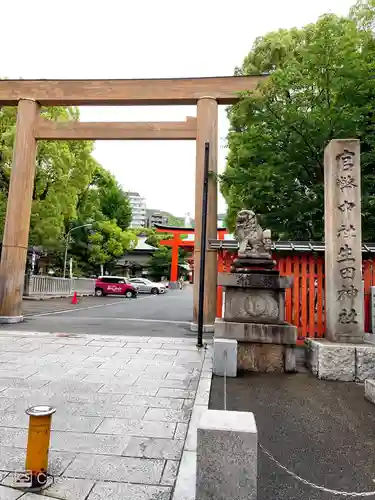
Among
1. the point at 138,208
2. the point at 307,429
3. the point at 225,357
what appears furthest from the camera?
the point at 138,208

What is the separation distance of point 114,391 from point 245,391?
6.46 ft

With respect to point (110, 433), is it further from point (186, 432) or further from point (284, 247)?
point (284, 247)

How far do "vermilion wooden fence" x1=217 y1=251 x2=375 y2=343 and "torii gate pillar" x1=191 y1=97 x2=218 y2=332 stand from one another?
7.43ft

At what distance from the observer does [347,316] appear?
20.6ft

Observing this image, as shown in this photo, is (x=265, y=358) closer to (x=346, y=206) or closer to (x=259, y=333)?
(x=259, y=333)

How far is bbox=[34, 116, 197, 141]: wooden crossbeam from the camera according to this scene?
11.4 m

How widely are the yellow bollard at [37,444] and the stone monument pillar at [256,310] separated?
4.31 meters

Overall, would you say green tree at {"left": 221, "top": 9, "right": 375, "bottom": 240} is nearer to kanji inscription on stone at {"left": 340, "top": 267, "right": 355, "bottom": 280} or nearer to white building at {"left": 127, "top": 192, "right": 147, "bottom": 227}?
kanji inscription on stone at {"left": 340, "top": 267, "right": 355, "bottom": 280}

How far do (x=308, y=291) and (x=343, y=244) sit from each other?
2.63 metres

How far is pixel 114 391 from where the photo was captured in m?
4.96

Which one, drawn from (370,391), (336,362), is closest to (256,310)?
(336,362)

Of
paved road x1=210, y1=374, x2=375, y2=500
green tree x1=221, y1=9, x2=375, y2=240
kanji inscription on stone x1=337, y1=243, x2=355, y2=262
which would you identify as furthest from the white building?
paved road x1=210, y1=374, x2=375, y2=500

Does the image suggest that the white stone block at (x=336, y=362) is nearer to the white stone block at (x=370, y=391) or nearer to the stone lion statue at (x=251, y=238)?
the white stone block at (x=370, y=391)

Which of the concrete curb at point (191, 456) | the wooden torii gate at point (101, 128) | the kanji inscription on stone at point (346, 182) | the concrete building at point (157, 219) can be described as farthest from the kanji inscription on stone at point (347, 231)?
the concrete building at point (157, 219)
